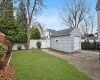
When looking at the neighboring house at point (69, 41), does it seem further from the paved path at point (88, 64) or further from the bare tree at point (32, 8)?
the bare tree at point (32, 8)

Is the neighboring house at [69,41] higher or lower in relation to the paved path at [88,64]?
higher

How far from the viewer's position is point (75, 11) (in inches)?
1629

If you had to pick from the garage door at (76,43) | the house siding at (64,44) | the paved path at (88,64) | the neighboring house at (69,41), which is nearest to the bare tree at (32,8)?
the house siding at (64,44)

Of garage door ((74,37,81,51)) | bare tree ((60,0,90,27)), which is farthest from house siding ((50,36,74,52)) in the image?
bare tree ((60,0,90,27))

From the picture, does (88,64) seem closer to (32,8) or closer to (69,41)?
(69,41)

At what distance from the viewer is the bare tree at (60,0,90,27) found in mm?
41094

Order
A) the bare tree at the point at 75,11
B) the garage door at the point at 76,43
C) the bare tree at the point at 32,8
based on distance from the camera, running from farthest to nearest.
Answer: the bare tree at the point at 75,11, the bare tree at the point at 32,8, the garage door at the point at 76,43

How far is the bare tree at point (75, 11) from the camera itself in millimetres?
41094

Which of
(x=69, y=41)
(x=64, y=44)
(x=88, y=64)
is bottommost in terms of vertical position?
(x=88, y=64)

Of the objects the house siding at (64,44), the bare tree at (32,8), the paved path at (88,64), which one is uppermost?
the bare tree at (32,8)

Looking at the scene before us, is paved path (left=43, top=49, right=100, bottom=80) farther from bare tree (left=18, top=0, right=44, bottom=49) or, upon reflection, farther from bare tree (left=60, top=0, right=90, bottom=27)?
bare tree (left=60, top=0, right=90, bottom=27)

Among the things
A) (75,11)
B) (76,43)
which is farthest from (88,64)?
(75,11)

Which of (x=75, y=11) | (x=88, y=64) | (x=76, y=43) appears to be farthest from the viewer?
(x=75, y=11)

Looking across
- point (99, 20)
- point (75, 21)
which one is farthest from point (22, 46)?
point (75, 21)
